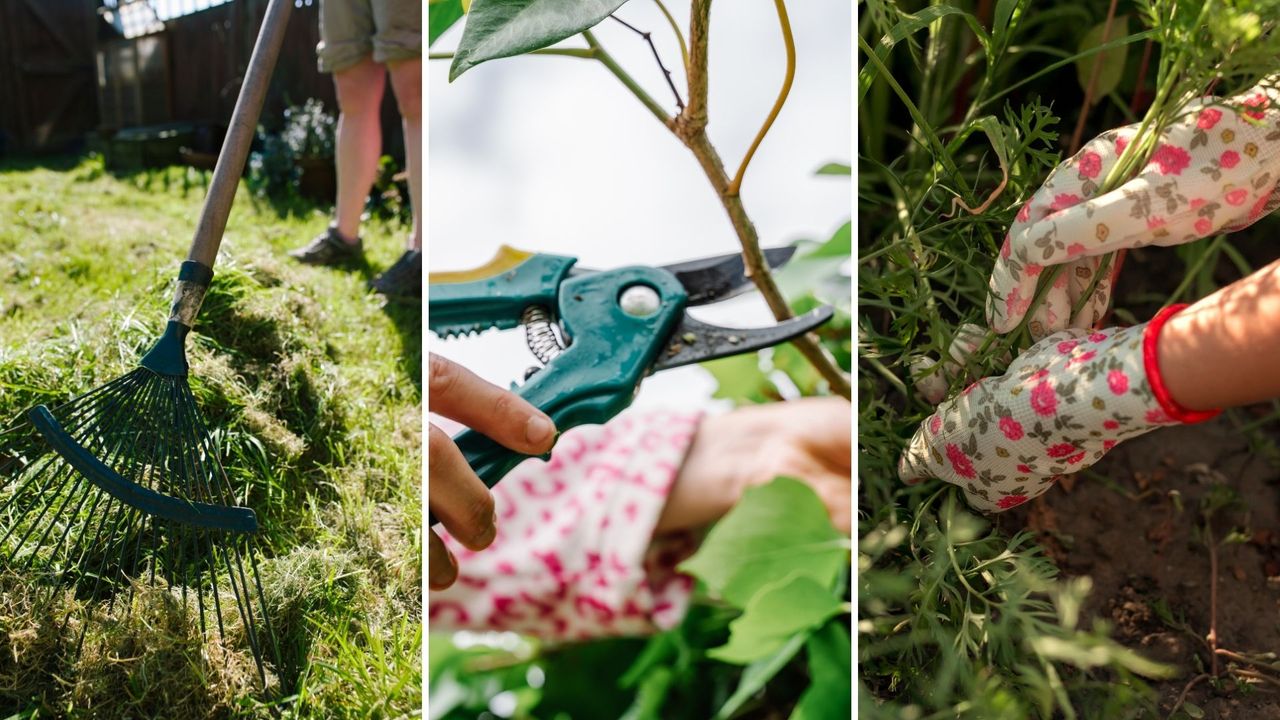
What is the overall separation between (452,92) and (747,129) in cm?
24

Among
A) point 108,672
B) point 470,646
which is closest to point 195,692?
point 108,672

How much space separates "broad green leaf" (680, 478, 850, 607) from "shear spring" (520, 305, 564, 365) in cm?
20

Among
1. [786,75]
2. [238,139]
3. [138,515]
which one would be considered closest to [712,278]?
[786,75]

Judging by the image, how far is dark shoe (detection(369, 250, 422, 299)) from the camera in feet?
3.33

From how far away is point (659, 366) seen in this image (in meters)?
0.69

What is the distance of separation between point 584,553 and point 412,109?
47cm

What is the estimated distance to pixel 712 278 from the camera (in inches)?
29.9

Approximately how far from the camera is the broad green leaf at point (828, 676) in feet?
2.23

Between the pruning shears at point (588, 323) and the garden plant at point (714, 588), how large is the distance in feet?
0.18

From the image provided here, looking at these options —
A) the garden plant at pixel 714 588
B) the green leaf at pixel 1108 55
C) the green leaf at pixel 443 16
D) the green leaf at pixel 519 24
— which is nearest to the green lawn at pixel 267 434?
the garden plant at pixel 714 588

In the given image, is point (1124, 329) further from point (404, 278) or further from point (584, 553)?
point (404, 278)

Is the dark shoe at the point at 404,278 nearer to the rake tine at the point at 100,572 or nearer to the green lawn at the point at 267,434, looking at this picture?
the green lawn at the point at 267,434

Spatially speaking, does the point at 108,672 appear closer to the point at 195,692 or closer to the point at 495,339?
the point at 195,692

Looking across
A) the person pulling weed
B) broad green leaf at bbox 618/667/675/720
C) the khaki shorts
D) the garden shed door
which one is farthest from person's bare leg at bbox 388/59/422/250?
the garden shed door
